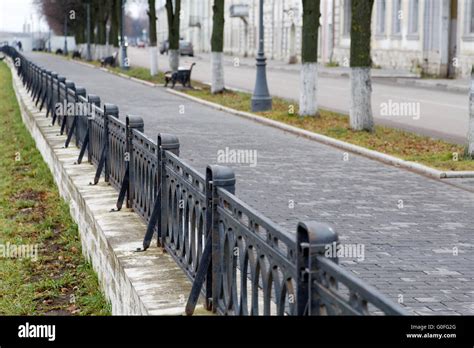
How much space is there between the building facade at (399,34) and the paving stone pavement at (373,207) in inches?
890

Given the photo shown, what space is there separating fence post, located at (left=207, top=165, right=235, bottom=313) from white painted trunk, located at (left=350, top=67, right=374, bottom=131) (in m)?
12.8

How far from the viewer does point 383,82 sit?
1561 inches

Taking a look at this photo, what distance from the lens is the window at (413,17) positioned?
4512cm

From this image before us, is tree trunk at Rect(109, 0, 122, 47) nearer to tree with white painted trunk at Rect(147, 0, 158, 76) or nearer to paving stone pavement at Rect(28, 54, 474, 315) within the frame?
tree with white painted trunk at Rect(147, 0, 158, 76)

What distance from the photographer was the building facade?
39938 millimetres

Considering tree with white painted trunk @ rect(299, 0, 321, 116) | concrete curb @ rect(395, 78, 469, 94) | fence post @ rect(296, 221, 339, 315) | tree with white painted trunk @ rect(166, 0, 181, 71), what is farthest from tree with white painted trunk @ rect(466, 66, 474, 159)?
tree with white painted trunk @ rect(166, 0, 181, 71)

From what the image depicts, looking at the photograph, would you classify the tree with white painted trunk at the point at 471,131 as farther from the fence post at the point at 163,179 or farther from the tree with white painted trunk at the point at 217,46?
the tree with white painted trunk at the point at 217,46

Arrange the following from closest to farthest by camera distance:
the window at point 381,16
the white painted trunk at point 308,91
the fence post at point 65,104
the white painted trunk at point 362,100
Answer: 1. the fence post at point 65,104
2. the white painted trunk at point 362,100
3. the white painted trunk at point 308,91
4. the window at point 381,16

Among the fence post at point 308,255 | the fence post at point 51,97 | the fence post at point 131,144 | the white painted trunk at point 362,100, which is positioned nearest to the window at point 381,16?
the fence post at point 51,97

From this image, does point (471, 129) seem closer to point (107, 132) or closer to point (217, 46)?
point (107, 132)
